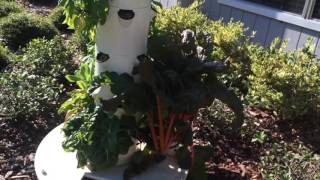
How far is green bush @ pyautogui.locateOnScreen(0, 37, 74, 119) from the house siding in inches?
85.8

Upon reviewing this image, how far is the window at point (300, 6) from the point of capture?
14.1 feet

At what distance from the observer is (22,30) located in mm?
5367

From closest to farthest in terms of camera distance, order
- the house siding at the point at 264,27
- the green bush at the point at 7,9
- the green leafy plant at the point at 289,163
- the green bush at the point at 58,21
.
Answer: the green leafy plant at the point at 289,163 → the house siding at the point at 264,27 → the green bush at the point at 58,21 → the green bush at the point at 7,9

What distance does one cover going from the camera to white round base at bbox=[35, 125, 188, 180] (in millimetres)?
2555

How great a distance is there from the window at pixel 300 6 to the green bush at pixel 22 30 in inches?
120

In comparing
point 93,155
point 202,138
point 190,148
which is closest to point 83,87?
point 93,155

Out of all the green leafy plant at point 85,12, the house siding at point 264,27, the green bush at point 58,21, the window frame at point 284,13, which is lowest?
the green bush at point 58,21

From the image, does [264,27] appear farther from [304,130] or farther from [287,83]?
[304,130]

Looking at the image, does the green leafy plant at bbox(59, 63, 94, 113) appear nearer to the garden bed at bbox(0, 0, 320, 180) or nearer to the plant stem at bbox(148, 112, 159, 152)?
the plant stem at bbox(148, 112, 159, 152)

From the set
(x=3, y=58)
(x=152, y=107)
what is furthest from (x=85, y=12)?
(x=3, y=58)

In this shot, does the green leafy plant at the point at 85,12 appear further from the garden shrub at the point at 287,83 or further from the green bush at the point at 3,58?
the green bush at the point at 3,58

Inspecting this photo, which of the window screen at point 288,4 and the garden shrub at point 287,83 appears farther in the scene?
the window screen at point 288,4

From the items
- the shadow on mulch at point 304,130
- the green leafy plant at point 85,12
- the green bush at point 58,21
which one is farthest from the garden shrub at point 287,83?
the green bush at point 58,21

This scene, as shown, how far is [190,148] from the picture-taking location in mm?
2730
